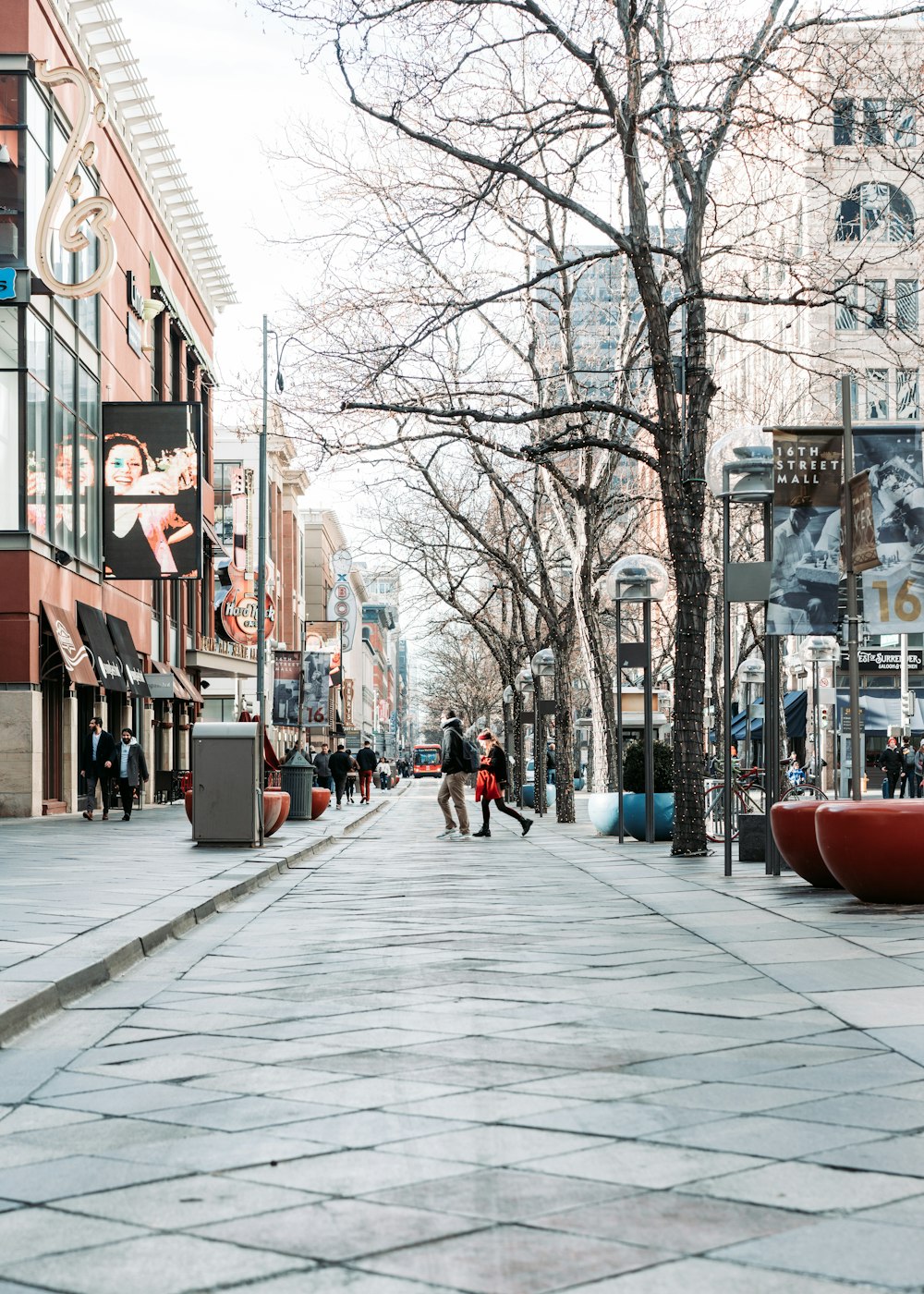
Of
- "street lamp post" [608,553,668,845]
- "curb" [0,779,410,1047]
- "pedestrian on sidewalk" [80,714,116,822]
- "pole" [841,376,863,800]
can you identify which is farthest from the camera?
"pedestrian on sidewalk" [80,714,116,822]

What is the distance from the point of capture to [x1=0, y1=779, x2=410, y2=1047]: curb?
6.72 metres

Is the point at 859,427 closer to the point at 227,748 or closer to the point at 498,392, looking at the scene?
the point at 227,748

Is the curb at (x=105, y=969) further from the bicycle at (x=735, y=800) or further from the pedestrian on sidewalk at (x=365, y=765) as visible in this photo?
the pedestrian on sidewalk at (x=365, y=765)

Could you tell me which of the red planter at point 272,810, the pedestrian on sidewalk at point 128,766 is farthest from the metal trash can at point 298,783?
the red planter at point 272,810

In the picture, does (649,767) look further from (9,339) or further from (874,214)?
(9,339)

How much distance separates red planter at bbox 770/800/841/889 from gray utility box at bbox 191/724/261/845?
7.33 metres

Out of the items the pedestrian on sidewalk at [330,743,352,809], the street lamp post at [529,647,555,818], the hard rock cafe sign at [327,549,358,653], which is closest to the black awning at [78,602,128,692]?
the pedestrian on sidewalk at [330,743,352,809]

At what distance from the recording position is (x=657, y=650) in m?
64.9

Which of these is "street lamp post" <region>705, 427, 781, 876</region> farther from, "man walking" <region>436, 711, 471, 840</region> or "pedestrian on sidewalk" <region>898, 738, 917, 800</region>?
"pedestrian on sidewalk" <region>898, 738, 917, 800</region>

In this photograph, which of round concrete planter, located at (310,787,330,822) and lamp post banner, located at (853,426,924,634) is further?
round concrete planter, located at (310,787,330,822)

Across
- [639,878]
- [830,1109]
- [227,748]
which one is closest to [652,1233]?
[830,1109]

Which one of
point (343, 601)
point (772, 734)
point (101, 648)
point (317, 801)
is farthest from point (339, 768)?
point (343, 601)

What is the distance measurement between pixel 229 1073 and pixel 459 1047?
93cm

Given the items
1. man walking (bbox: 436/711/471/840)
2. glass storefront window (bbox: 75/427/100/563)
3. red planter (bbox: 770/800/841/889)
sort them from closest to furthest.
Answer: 1. red planter (bbox: 770/800/841/889)
2. man walking (bbox: 436/711/471/840)
3. glass storefront window (bbox: 75/427/100/563)
